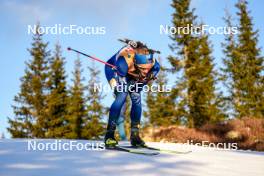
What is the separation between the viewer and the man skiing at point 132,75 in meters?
5.33

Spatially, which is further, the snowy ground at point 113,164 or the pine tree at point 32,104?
the pine tree at point 32,104

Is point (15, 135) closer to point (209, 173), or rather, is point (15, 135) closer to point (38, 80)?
point (38, 80)

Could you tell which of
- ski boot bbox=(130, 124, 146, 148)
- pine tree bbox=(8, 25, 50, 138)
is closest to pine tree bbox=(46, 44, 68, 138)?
pine tree bbox=(8, 25, 50, 138)

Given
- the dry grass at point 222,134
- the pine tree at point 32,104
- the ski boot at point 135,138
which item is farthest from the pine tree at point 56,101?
the ski boot at point 135,138

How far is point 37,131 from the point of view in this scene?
27219mm

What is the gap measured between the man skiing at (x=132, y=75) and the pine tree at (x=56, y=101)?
23.0 m


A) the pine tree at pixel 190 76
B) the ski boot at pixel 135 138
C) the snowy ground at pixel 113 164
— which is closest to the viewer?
the snowy ground at pixel 113 164

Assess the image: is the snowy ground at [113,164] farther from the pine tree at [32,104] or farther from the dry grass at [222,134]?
the pine tree at [32,104]

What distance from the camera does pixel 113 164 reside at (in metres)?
3.80

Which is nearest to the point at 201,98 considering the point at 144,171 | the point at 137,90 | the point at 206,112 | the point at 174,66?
the point at 206,112

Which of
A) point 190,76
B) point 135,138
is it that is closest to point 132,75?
point 135,138

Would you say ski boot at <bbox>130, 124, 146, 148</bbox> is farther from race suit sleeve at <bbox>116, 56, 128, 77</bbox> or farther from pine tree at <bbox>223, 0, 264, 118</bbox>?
pine tree at <bbox>223, 0, 264, 118</bbox>

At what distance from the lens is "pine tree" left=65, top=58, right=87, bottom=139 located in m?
30.1

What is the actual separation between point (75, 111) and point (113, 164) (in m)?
28.6
